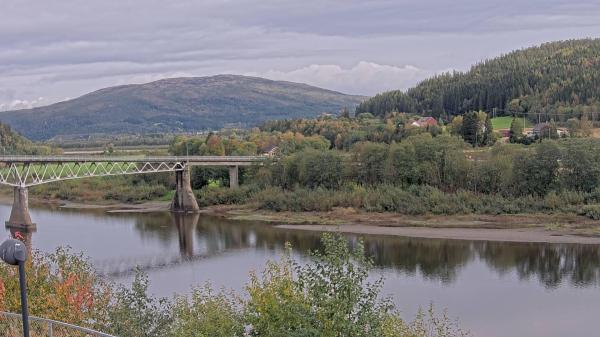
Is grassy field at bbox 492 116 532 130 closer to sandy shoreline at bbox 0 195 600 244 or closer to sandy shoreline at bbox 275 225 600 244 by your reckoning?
sandy shoreline at bbox 0 195 600 244

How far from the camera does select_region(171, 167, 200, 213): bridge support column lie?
2790 inches

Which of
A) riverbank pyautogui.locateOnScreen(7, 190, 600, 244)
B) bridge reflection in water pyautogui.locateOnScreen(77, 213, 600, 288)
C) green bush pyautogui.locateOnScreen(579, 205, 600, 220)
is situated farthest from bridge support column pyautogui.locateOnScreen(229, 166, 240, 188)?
green bush pyautogui.locateOnScreen(579, 205, 600, 220)

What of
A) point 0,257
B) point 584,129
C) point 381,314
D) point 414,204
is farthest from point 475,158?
point 0,257

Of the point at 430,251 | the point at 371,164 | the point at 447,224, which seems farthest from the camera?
the point at 371,164

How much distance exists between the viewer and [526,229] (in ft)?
168

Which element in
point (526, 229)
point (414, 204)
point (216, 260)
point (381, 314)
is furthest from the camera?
point (414, 204)

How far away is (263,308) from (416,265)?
25230 mm

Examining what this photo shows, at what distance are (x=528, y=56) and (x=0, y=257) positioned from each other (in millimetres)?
149638

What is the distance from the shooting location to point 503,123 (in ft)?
331

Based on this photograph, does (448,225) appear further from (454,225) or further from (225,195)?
(225,195)

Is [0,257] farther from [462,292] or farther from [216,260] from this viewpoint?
[216,260]

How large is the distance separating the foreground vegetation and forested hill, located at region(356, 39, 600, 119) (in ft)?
268

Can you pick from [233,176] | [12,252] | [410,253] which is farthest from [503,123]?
[12,252]

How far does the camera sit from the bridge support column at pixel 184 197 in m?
70.9
